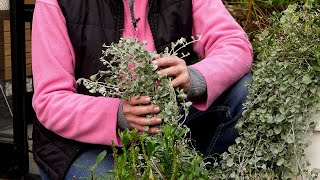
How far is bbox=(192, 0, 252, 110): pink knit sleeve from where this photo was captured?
6.97 feet

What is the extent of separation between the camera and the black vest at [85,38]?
84.8 inches

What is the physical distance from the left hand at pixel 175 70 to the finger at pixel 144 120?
0.13m

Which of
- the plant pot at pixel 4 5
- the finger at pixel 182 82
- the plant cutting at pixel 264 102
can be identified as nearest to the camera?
the plant cutting at pixel 264 102

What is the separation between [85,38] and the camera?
A: 2.18m

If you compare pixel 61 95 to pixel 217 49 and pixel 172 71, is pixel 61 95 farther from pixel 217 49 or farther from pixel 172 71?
pixel 217 49

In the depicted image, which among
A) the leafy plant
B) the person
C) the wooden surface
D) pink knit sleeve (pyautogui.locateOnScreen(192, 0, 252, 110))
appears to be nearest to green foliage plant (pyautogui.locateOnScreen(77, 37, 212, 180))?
the person

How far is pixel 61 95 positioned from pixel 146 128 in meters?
0.35

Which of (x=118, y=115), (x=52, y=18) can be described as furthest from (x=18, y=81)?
(x=118, y=115)

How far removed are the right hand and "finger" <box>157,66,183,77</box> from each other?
85 millimetres

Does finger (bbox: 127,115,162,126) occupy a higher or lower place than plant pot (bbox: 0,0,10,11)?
higher

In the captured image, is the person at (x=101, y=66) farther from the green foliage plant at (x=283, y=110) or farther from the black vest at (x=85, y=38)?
the green foliage plant at (x=283, y=110)

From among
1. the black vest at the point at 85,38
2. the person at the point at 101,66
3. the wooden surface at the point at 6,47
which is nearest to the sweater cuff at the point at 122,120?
the person at the point at 101,66

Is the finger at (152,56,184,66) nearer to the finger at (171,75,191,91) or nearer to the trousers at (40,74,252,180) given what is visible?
the finger at (171,75,191,91)

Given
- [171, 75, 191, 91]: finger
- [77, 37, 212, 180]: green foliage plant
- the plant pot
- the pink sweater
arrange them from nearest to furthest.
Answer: [77, 37, 212, 180]: green foliage plant → [171, 75, 191, 91]: finger → the pink sweater → the plant pot
